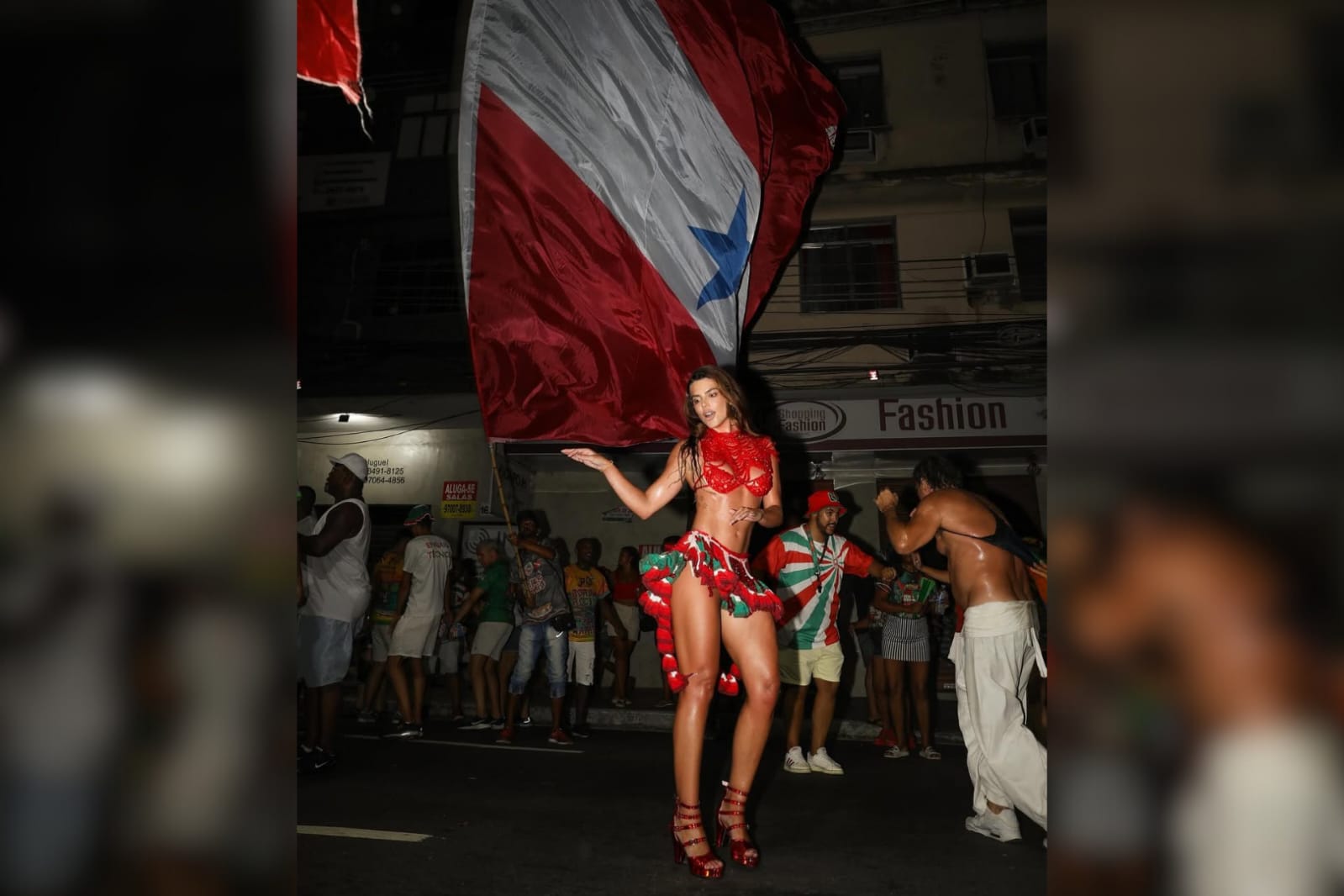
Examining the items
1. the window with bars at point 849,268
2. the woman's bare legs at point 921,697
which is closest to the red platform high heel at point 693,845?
the woman's bare legs at point 921,697

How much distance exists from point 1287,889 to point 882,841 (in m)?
4.31

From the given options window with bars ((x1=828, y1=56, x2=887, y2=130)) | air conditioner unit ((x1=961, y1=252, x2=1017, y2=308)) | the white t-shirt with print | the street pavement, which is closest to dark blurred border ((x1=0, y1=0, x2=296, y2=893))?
the street pavement

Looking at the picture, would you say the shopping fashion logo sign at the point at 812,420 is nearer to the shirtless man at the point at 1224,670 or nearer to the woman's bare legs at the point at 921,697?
the woman's bare legs at the point at 921,697

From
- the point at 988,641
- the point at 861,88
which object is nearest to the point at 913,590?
the point at 988,641

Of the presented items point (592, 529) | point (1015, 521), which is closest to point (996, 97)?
point (1015, 521)

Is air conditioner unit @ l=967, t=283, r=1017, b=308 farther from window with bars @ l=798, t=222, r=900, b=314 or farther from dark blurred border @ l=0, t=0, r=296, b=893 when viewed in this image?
dark blurred border @ l=0, t=0, r=296, b=893

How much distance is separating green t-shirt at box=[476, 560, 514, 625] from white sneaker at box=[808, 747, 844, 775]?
3.56 meters

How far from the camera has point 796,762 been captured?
698cm

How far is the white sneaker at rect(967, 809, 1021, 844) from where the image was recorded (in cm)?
452

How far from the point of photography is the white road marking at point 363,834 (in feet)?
14.3

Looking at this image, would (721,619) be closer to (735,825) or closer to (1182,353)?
(735,825)

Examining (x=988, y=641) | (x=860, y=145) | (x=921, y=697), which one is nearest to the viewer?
(x=988, y=641)

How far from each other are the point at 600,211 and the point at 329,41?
1787 mm

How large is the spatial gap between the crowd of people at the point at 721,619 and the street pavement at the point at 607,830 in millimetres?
232
